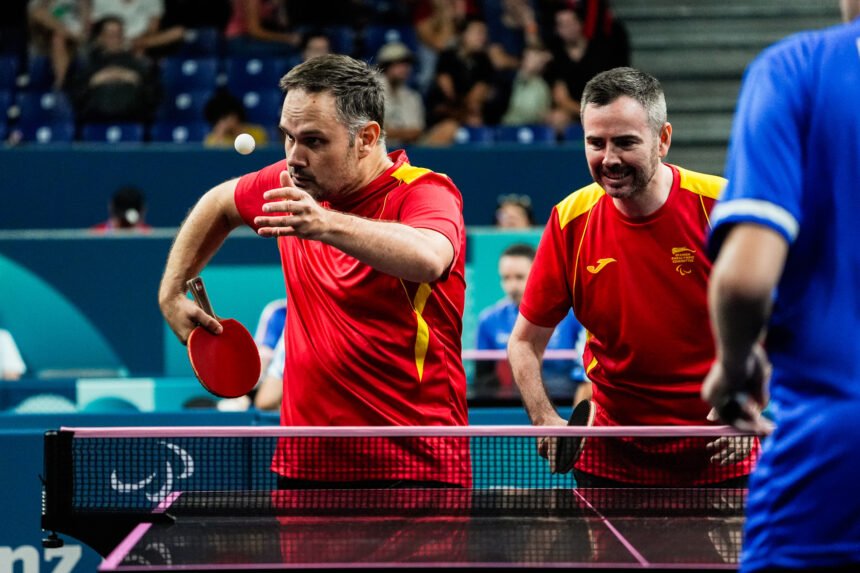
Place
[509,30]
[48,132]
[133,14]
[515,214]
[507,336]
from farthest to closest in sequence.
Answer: [509,30] → [133,14] → [48,132] → [515,214] → [507,336]

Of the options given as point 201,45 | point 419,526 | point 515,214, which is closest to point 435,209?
point 419,526

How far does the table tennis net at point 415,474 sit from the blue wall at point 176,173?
21.5 feet

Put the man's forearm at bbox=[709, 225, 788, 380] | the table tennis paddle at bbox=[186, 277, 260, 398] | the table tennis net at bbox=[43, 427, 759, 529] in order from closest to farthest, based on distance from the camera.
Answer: the man's forearm at bbox=[709, 225, 788, 380] → the table tennis net at bbox=[43, 427, 759, 529] → the table tennis paddle at bbox=[186, 277, 260, 398]

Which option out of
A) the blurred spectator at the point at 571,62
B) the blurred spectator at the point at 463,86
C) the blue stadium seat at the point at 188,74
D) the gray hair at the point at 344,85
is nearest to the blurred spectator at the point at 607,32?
the blurred spectator at the point at 571,62

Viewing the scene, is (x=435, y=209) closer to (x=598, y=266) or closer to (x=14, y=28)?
(x=598, y=266)

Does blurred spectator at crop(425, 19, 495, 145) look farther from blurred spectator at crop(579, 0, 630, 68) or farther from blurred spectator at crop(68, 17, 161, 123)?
blurred spectator at crop(68, 17, 161, 123)

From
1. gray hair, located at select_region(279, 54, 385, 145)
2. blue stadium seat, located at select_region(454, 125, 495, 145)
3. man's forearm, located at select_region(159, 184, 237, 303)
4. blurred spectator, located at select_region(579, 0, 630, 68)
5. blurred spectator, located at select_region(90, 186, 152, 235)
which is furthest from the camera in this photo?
blurred spectator, located at select_region(579, 0, 630, 68)

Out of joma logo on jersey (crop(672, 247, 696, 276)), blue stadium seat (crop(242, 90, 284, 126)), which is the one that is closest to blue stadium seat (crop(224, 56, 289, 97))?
blue stadium seat (crop(242, 90, 284, 126))

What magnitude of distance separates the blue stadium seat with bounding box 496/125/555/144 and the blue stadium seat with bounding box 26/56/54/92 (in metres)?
4.44

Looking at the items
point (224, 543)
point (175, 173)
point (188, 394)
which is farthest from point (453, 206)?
point (175, 173)

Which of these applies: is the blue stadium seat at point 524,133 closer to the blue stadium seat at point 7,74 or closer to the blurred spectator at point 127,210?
the blurred spectator at point 127,210

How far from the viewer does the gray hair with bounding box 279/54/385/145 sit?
128 inches

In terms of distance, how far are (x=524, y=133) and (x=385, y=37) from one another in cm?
184

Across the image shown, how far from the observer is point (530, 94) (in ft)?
36.8
